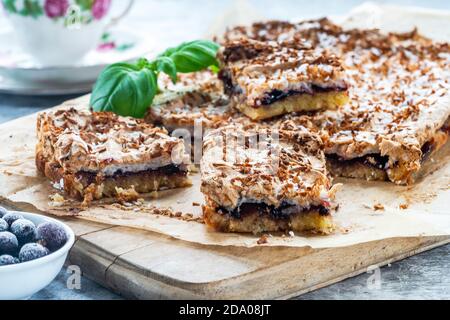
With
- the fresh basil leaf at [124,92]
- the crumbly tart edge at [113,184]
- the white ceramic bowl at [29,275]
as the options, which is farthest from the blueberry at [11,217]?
the fresh basil leaf at [124,92]

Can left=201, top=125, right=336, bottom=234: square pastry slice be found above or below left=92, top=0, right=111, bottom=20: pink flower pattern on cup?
below

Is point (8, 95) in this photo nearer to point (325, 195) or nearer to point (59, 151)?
point (59, 151)

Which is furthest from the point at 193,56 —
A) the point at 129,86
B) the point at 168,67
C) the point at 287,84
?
the point at 287,84

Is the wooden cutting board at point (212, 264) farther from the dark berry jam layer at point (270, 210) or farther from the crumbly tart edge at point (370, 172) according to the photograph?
the crumbly tart edge at point (370, 172)

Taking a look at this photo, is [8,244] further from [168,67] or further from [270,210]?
[168,67]

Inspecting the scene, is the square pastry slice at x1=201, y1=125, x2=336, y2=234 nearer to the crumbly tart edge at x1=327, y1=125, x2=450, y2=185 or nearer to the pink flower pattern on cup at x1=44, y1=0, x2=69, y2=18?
the crumbly tart edge at x1=327, y1=125, x2=450, y2=185

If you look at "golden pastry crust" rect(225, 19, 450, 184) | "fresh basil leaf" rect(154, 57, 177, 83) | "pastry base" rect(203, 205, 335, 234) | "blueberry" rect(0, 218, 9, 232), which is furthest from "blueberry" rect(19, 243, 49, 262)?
"fresh basil leaf" rect(154, 57, 177, 83)
